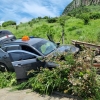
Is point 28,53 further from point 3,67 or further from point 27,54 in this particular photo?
point 3,67

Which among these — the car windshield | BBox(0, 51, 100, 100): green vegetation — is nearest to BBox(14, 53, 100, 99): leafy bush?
BBox(0, 51, 100, 100): green vegetation

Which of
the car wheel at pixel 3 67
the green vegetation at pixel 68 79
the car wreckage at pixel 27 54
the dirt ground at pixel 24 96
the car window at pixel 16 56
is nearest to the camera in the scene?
the green vegetation at pixel 68 79

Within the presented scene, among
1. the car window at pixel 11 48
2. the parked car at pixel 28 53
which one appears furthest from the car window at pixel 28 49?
the car window at pixel 11 48

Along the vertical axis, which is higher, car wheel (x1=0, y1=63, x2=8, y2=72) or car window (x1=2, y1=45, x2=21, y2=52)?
car window (x1=2, y1=45, x2=21, y2=52)

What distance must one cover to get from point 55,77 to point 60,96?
2.05 ft

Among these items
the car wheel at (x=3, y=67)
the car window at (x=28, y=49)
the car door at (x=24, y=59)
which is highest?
the car window at (x=28, y=49)

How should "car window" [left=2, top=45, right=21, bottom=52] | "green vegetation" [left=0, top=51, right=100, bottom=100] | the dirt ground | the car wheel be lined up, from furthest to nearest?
the car wheel, "car window" [left=2, top=45, right=21, bottom=52], the dirt ground, "green vegetation" [left=0, top=51, right=100, bottom=100]

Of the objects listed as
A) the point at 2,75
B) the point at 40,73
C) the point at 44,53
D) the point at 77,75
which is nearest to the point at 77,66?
the point at 77,75

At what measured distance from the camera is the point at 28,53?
8.82 meters

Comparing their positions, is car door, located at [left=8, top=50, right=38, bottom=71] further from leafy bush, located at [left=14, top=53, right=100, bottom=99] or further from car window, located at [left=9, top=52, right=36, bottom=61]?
leafy bush, located at [left=14, top=53, right=100, bottom=99]

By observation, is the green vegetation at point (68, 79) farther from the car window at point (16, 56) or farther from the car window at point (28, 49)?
the car window at point (28, 49)

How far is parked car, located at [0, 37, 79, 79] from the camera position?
8.17m

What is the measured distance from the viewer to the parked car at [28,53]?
26.8ft

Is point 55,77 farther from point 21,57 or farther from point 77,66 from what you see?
point 21,57
